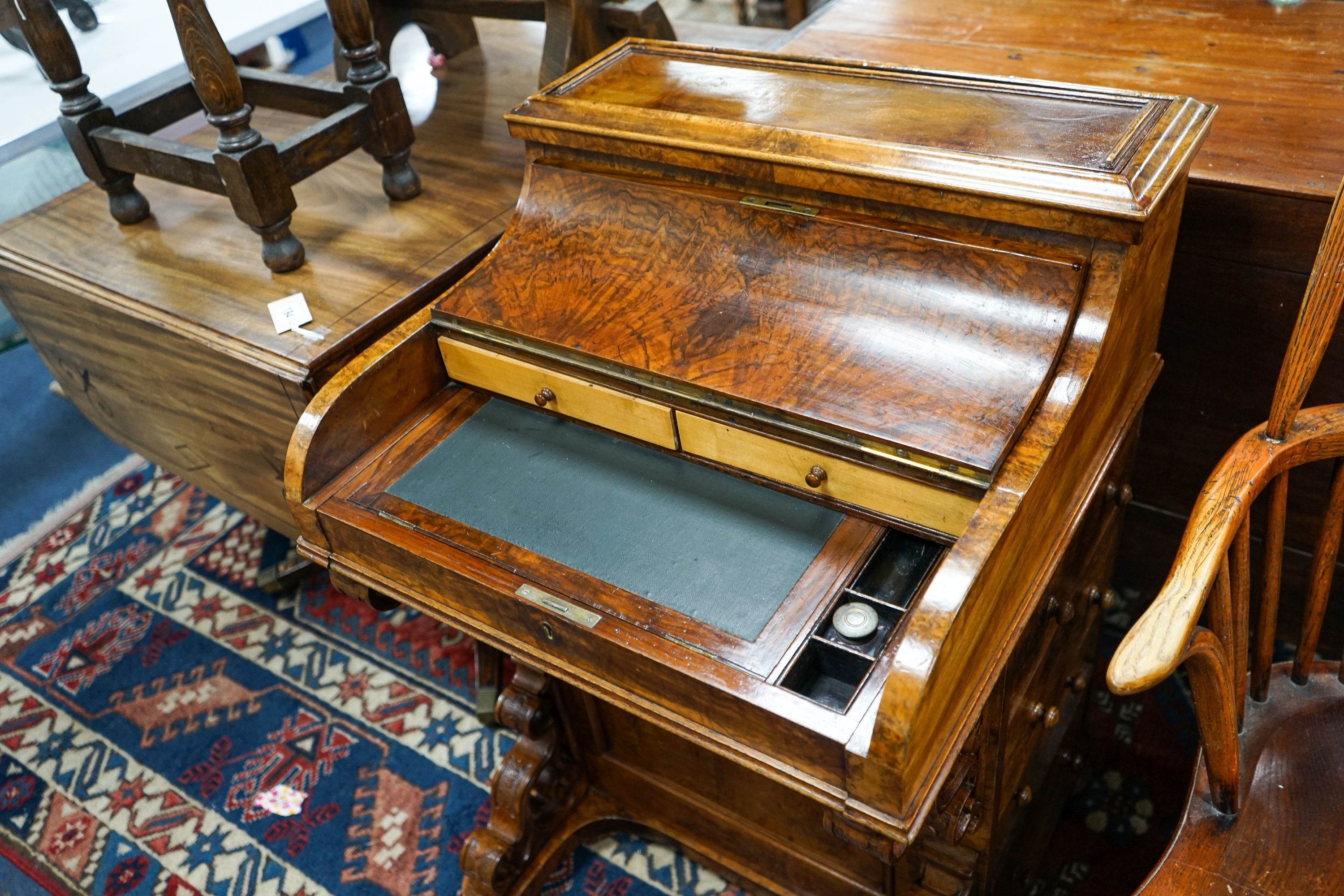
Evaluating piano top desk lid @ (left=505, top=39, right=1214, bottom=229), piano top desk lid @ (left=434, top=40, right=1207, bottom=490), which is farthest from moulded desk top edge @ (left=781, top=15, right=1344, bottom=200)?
piano top desk lid @ (left=434, top=40, right=1207, bottom=490)

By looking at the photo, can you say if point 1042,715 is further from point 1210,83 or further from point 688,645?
point 1210,83

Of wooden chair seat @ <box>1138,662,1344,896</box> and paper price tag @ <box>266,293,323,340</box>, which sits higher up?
paper price tag @ <box>266,293,323,340</box>

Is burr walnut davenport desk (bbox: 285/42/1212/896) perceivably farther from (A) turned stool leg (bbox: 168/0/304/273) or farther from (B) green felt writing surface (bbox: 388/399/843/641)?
A: (A) turned stool leg (bbox: 168/0/304/273)

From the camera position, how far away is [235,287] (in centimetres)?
189

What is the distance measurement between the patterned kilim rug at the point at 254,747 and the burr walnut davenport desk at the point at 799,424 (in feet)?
1.65

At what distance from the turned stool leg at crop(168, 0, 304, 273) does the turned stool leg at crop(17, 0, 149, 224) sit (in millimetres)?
324

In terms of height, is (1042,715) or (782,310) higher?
(782,310)

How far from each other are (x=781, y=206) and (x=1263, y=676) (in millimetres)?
870

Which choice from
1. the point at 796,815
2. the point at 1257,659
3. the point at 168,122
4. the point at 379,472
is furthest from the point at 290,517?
the point at 1257,659

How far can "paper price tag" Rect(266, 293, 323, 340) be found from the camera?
1.74 meters

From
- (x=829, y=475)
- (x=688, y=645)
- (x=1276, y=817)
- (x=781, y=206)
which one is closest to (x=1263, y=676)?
(x=1276, y=817)

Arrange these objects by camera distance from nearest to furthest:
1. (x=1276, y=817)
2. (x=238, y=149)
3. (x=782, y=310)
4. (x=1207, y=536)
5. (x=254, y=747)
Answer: (x=1207, y=536)
(x=1276, y=817)
(x=782, y=310)
(x=238, y=149)
(x=254, y=747)

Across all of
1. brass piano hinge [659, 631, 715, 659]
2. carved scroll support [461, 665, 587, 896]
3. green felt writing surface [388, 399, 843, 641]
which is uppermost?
green felt writing surface [388, 399, 843, 641]

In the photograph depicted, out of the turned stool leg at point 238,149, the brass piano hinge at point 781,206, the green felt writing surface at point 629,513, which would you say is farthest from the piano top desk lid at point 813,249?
the turned stool leg at point 238,149
